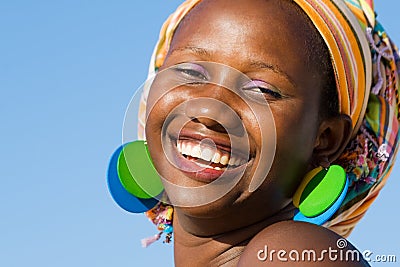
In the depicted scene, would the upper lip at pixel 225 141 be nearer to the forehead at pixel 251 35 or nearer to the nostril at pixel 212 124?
the nostril at pixel 212 124

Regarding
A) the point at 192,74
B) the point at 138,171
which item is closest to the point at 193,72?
the point at 192,74

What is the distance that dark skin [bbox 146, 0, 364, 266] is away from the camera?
2.92m

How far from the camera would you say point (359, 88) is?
3.36 metres

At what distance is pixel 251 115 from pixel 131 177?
2.42 ft

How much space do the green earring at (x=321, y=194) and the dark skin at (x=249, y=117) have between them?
4 centimetres

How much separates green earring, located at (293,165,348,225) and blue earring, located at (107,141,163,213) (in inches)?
23.5

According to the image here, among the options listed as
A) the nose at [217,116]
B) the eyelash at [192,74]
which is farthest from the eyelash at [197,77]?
the nose at [217,116]

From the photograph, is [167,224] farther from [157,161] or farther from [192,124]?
[192,124]

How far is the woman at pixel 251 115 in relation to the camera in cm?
290

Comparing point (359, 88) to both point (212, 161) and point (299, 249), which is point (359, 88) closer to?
point (212, 161)

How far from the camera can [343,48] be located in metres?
3.25

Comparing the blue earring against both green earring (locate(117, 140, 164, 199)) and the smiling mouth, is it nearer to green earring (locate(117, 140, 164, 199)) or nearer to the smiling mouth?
green earring (locate(117, 140, 164, 199))

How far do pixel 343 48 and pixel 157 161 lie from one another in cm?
81

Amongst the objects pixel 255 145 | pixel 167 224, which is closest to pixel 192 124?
pixel 255 145
